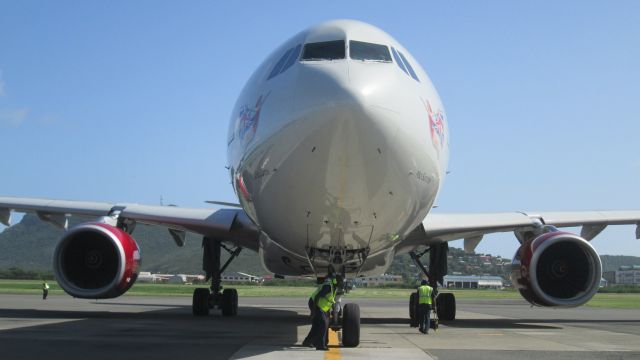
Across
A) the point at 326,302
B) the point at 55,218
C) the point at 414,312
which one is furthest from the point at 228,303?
the point at 326,302

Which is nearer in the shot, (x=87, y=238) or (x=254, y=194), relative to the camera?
(x=254, y=194)

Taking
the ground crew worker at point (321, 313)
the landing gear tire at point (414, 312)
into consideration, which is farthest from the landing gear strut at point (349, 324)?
the landing gear tire at point (414, 312)

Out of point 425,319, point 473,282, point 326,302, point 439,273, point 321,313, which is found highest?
point 439,273

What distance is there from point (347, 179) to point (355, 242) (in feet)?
5.65

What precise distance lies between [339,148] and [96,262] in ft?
26.3

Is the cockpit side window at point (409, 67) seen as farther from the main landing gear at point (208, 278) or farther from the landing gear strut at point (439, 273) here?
the main landing gear at point (208, 278)

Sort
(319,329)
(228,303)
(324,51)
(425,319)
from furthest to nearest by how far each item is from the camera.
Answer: (228,303)
(425,319)
(319,329)
(324,51)

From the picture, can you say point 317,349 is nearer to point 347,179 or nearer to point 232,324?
point 347,179

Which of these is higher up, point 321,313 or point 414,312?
Result: point 321,313

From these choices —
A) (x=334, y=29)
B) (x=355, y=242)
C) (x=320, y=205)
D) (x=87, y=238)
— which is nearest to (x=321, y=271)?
(x=355, y=242)

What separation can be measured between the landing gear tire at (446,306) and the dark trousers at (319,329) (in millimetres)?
7736

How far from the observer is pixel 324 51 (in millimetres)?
8672

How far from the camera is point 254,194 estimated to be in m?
8.98

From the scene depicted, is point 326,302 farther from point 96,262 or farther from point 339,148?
point 96,262
